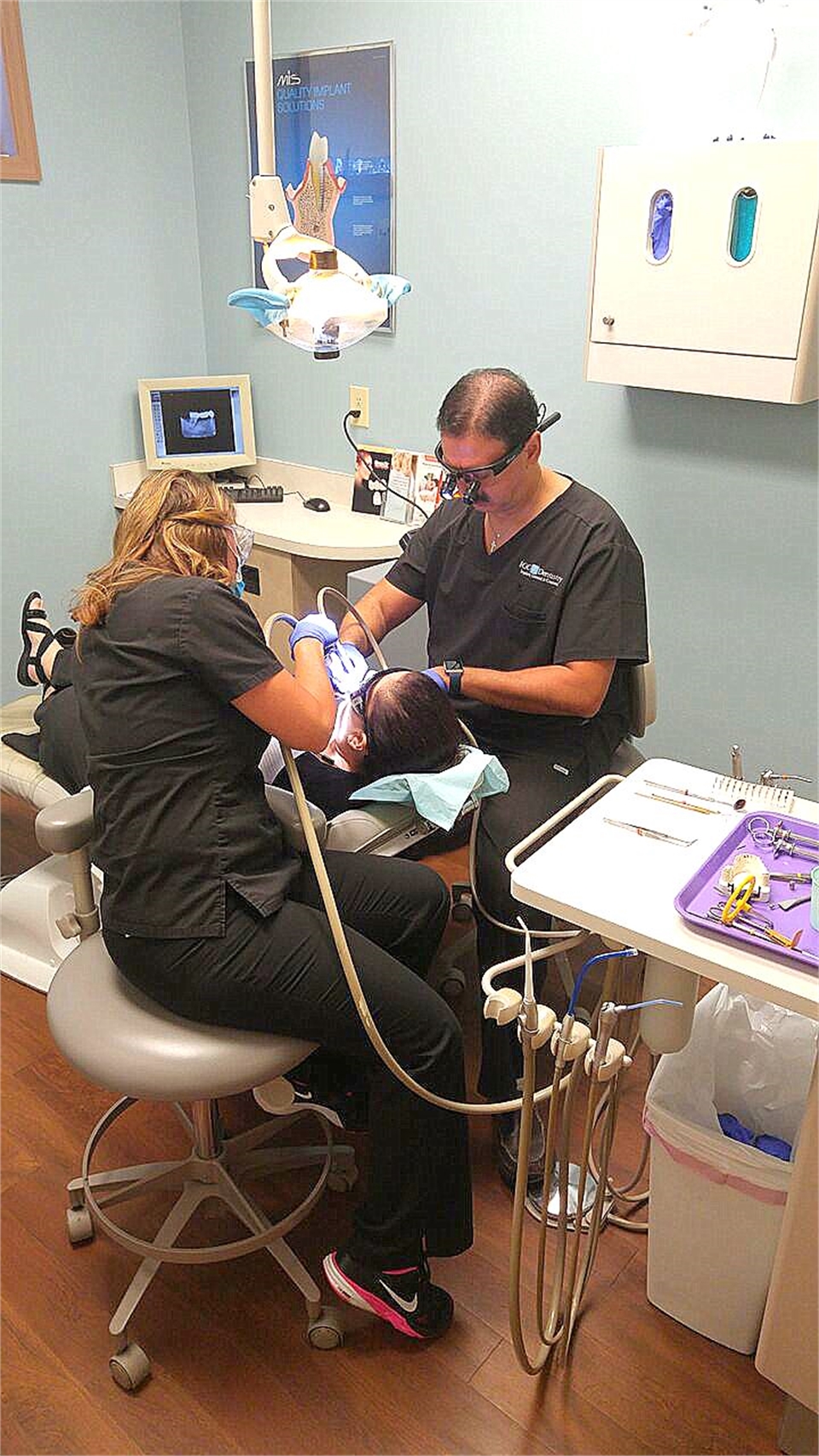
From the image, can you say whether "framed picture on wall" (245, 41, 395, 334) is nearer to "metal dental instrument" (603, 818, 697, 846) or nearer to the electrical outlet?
the electrical outlet

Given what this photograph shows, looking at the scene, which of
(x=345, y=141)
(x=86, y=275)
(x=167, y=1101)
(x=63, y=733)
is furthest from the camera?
(x=86, y=275)

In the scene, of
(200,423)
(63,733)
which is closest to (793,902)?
(63,733)

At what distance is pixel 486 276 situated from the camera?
2.78 m

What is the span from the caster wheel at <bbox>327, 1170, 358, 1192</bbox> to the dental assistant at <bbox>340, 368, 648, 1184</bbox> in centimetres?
26

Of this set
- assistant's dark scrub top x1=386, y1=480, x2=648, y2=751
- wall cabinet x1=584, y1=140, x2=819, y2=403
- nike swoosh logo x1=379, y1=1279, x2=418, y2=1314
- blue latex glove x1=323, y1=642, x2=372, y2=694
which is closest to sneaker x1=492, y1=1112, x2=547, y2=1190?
nike swoosh logo x1=379, y1=1279, x2=418, y2=1314

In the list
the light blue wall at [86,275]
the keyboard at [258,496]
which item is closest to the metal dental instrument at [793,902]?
the keyboard at [258,496]

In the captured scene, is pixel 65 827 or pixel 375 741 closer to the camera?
pixel 65 827

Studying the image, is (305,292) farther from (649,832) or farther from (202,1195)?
(202,1195)

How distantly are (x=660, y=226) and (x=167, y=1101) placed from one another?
1.92 m

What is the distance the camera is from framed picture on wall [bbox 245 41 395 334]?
2.82m

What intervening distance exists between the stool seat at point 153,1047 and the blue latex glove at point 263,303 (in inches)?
36.8

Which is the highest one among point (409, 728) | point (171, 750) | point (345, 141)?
point (345, 141)

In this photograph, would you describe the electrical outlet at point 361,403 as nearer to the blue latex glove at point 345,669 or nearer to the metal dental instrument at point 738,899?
the blue latex glove at point 345,669

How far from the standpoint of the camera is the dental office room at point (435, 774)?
1426 mm
